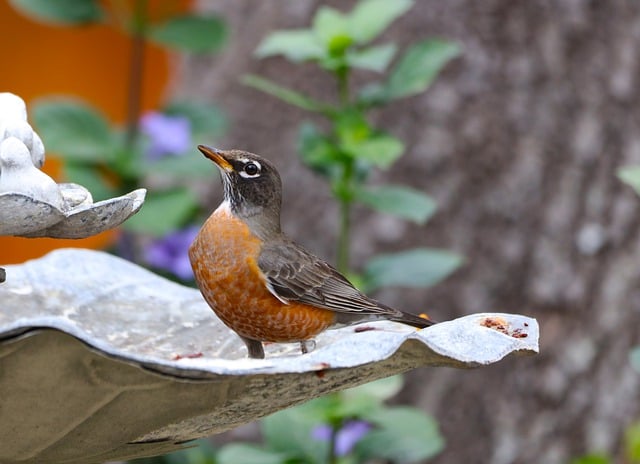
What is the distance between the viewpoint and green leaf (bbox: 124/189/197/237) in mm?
3559

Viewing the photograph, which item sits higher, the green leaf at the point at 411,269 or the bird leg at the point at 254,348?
the bird leg at the point at 254,348

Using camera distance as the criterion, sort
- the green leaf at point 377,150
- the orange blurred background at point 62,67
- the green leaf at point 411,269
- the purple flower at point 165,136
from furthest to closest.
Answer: the orange blurred background at point 62,67 < the purple flower at point 165,136 < the green leaf at point 411,269 < the green leaf at point 377,150

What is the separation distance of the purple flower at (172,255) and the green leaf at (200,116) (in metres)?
0.44

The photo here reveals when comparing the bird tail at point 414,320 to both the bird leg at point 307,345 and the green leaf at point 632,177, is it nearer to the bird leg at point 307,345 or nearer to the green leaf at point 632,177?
the bird leg at point 307,345

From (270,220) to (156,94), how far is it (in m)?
5.48

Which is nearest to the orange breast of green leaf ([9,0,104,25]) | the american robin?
the american robin

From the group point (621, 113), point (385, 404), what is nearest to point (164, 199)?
point (385, 404)

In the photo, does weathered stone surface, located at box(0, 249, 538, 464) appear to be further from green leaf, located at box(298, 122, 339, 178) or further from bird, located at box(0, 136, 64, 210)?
green leaf, located at box(298, 122, 339, 178)

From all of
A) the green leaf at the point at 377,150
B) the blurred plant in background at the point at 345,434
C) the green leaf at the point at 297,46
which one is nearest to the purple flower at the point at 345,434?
the blurred plant in background at the point at 345,434

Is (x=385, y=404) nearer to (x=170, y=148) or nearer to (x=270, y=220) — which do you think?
(x=170, y=148)

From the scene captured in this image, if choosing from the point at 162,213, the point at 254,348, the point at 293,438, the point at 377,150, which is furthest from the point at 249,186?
the point at 162,213

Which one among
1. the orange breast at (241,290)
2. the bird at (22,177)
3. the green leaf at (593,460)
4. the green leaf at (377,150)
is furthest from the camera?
the green leaf at (593,460)

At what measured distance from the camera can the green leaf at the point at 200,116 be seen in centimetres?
400

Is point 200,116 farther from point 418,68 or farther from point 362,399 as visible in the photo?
point 362,399
